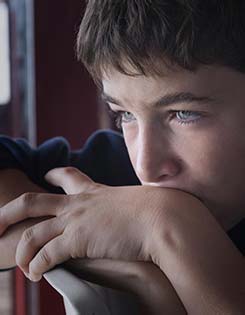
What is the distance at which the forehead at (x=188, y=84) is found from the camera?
0.72 meters

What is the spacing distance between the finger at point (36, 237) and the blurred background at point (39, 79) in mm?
751

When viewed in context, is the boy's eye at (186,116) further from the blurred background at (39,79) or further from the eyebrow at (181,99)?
the blurred background at (39,79)

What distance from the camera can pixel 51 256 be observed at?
696 millimetres

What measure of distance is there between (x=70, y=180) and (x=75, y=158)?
0.56 feet

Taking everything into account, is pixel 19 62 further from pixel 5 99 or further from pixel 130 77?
pixel 130 77

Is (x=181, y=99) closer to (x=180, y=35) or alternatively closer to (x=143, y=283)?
(x=180, y=35)

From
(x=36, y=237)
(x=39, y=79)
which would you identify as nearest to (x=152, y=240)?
(x=36, y=237)

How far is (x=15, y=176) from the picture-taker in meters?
0.92

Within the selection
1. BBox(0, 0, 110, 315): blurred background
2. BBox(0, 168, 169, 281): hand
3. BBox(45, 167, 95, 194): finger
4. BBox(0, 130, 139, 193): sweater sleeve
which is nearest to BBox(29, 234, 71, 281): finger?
BBox(0, 168, 169, 281): hand

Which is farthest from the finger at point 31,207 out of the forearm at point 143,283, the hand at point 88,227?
the forearm at point 143,283

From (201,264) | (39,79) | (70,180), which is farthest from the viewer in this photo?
(39,79)

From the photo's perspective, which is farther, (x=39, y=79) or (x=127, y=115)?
(x=39, y=79)

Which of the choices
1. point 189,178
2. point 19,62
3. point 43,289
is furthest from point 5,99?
point 189,178

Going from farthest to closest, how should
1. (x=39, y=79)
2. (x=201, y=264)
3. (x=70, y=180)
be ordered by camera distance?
(x=39, y=79) → (x=70, y=180) → (x=201, y=264)
